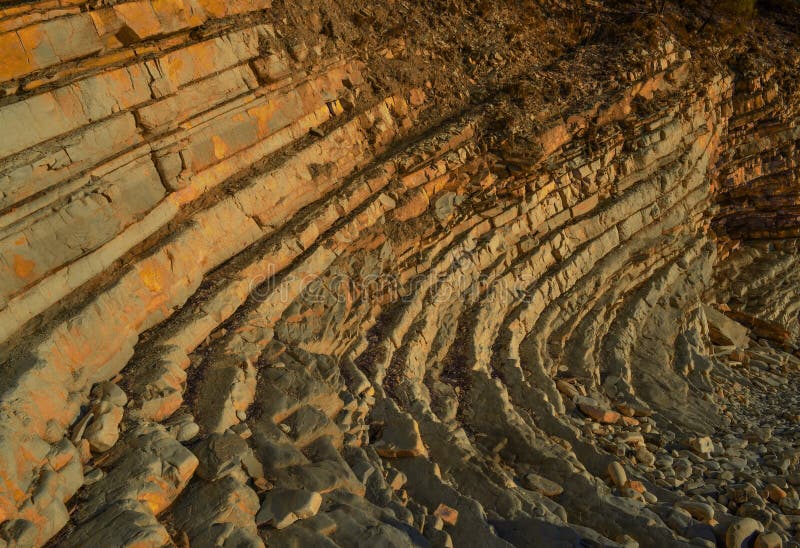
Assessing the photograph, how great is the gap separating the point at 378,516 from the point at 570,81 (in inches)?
381

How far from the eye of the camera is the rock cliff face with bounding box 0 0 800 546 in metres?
5.17

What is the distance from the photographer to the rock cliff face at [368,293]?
17.0 feet

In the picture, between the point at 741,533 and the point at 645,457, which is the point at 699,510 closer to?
the point at 741,533

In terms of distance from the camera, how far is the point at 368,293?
841 cm

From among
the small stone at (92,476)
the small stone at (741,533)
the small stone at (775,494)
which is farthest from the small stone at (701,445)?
the small stone at (92,476)

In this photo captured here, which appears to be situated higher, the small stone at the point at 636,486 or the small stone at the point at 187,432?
the small stone at the point at 187,432

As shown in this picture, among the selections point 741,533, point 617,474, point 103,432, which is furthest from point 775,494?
point 103,432

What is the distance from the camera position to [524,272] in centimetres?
1005

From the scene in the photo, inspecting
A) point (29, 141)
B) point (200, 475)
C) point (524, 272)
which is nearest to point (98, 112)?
point (29, 141)

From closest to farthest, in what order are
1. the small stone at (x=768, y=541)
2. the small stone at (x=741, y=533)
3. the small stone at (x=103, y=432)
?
the small stone at (x=103, y=432) → the small stone at (x=768, y=541) → the small stone at (x=741, y=533)

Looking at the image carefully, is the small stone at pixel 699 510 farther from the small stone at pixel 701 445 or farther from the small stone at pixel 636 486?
the small stone at pixel 701 445

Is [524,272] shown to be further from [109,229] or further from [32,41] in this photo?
[32,41]

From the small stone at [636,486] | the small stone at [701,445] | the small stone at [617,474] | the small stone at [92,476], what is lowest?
the small stone at [701,445]

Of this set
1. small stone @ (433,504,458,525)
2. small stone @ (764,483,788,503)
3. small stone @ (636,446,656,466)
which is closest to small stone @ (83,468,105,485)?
small stone @ (433,504,458,525)
